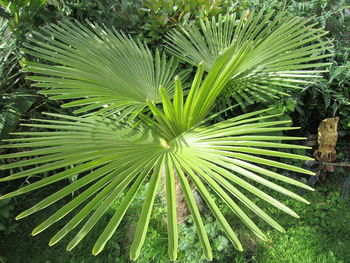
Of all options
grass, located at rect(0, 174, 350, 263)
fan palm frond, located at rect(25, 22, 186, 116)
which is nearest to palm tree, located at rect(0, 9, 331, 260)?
fan palm frond, located at rect(25, 22, 186, 116)

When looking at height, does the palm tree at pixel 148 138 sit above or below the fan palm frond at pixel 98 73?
below

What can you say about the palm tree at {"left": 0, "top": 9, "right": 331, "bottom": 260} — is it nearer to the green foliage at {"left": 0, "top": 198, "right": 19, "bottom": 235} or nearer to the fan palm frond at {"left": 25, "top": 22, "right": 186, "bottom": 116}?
the fan palm frond at {"left": 25, "top": 22, "right": 186, "bottom": 116}

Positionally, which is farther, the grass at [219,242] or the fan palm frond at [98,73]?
the grass at [219,242]

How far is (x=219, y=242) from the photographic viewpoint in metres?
1.48

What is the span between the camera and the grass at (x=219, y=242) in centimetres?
153

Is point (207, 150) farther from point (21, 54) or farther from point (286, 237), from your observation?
point (21, 54)

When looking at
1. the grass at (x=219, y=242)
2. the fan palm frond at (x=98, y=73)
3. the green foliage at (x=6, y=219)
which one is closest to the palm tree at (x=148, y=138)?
the fan palm frond at (x=98, y=73)

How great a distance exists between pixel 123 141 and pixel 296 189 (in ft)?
5.45

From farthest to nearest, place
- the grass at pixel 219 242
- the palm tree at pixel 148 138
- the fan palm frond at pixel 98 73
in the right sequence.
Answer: the grass at pixel 219 242 → the fan palm frond at pixel 98 73 → the palm tree at pixel 148 138

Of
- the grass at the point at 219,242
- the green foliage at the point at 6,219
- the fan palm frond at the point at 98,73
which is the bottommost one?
the grass at the point at 219,242

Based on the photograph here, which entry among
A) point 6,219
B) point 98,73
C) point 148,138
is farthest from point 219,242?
point 6,219

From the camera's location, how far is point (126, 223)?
5.82ft

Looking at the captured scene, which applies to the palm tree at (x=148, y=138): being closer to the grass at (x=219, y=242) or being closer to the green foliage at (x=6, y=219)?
the grass at (x=219, y=242)

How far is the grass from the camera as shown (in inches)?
60.3
